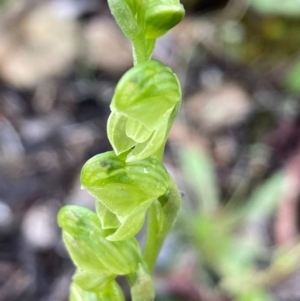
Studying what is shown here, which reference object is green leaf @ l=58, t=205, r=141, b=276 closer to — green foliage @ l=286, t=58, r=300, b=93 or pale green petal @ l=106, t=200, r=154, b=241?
pale green petal @ l=106, t=200, r=154, b=241

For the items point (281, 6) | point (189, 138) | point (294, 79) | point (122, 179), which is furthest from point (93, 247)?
point (281, 6)

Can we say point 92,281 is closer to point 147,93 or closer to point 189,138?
point 147,93

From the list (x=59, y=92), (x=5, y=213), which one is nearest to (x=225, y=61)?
(x=59, y=92)

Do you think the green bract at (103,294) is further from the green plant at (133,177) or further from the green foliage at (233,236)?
the green foliage at (233,236)

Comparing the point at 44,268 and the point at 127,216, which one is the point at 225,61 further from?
the point at 127,216

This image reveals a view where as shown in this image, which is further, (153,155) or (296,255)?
(296,255)

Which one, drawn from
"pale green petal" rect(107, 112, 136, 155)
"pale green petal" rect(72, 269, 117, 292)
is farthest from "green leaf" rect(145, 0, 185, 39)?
"pale green petal" rect(72, 269, 117, 292)

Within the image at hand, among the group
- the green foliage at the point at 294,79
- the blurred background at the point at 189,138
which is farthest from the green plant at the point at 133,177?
the green foliage at the point at 294,79
